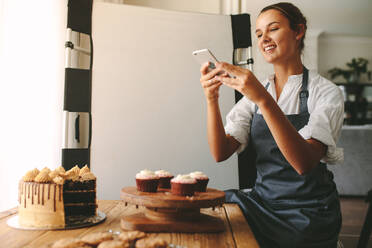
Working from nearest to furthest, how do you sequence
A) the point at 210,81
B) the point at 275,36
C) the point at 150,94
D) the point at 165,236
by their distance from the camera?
the point at 165,236
the point at 210,81
the point at 275,36
the point at 150,94

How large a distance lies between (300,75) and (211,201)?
2.74ft

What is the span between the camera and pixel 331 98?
1374mm

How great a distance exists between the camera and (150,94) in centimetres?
199

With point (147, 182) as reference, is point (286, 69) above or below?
above

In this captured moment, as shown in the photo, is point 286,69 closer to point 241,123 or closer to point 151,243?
point 241,123

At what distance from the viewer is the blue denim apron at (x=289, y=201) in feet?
4.05

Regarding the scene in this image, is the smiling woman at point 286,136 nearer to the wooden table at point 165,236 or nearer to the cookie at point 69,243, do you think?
the wooden table at point 165,236

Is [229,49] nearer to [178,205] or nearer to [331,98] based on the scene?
[331,98]

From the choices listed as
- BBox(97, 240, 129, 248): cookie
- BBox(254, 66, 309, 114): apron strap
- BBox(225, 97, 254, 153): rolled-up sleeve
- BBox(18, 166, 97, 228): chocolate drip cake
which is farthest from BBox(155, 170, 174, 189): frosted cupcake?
BBox(254, 66, 309, 114): apron strap

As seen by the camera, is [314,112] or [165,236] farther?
[314,112]

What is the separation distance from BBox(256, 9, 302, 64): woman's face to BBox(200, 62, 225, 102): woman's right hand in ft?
1.02

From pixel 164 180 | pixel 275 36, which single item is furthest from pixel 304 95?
pixel 164 180

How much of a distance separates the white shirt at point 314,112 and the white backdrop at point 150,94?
443 millimetres

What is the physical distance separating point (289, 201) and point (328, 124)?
0.33 meters
